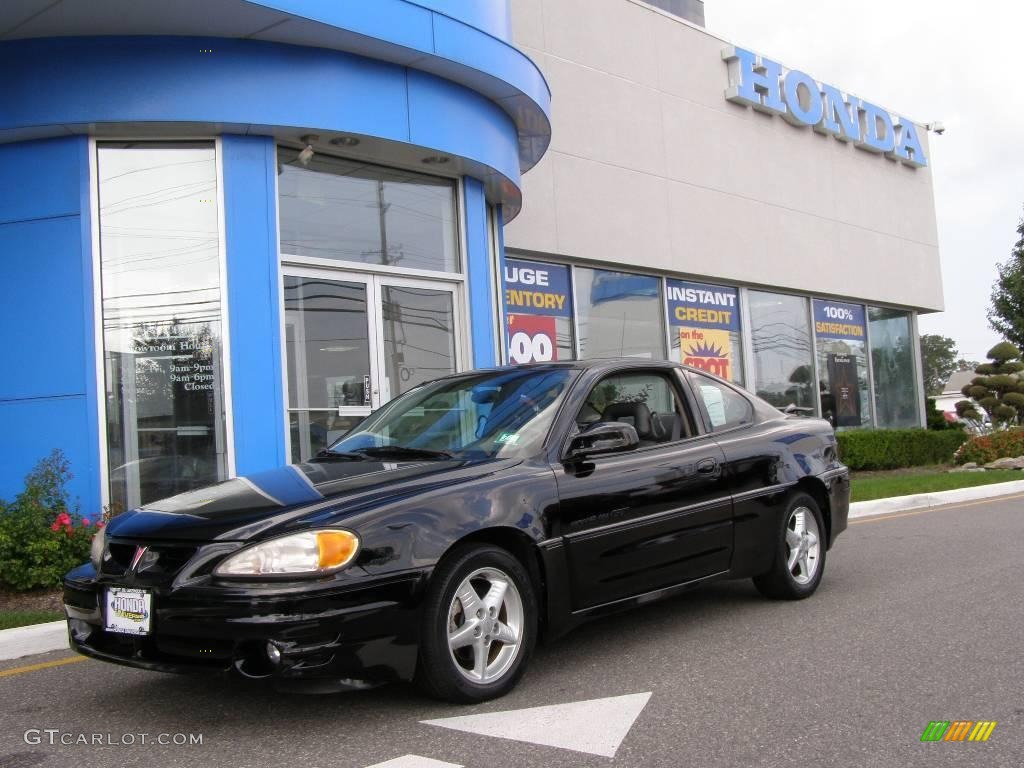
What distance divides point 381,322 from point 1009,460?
12.6m

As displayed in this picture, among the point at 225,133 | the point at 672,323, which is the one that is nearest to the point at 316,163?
the point at 225,133

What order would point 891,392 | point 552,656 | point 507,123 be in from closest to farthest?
1. point 552,656
2. point 507,123
3. point 891,392

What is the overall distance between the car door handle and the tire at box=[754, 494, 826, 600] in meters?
0.73

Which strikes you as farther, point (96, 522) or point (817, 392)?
point (817, 392)

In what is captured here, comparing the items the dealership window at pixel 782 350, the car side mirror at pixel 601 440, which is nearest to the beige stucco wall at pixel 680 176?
the dealership window at pixel 782 350

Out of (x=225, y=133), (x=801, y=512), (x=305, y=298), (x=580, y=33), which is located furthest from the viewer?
(x=580, y=33)

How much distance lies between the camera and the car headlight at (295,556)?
3.68m

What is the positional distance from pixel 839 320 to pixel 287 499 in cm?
1828

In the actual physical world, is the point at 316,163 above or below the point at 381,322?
above

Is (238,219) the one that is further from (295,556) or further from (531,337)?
(531,337)

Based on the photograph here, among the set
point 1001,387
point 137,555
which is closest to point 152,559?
point 137,555

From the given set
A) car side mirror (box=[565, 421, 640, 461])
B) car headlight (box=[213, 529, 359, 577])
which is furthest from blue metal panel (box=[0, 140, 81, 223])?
car headlight (box=[213, 529, 359, 577])

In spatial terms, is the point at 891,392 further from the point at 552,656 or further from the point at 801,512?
the point at 552,656

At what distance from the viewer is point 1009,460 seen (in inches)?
687
